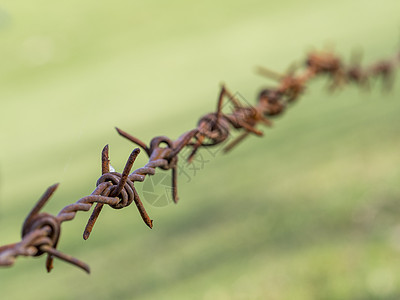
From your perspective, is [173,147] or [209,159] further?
[209,159]

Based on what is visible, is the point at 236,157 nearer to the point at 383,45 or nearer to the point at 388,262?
the point at 388,262

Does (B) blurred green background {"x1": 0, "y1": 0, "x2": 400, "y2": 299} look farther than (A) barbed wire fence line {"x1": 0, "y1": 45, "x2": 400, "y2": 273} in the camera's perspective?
Yes

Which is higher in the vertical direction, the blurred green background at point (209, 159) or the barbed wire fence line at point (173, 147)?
the blurred green background at point (209, 159)

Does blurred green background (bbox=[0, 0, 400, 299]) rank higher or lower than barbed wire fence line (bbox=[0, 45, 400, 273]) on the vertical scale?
higher

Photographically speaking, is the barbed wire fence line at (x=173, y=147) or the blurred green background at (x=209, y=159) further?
the blurred green background at (x=209, y=159)
